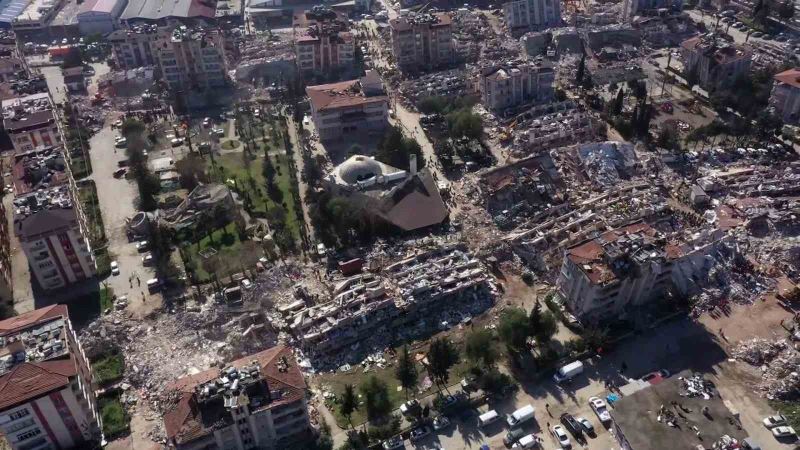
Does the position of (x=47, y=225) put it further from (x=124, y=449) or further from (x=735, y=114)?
(x=735, y=114)

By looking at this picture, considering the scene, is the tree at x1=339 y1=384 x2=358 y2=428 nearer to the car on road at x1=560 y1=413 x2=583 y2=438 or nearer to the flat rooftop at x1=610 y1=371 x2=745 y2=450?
the car on road at x1=560 y1=413 x2=583 y2=438

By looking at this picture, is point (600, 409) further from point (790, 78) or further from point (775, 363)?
point (790, 78)

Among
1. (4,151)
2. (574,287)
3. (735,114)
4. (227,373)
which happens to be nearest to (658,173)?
(735,114)

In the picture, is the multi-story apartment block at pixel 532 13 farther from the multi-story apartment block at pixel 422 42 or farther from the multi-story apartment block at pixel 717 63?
the multi-story apartment block at pixel 717 63

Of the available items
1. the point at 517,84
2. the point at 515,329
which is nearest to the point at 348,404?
the point at 515,329

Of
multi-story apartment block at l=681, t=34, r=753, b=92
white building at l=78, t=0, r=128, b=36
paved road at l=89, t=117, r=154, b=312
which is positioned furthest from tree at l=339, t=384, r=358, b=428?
white building at l=78, t=0, r=128, b=36

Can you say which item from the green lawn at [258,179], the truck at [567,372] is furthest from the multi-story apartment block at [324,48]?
the truck at [567,372]

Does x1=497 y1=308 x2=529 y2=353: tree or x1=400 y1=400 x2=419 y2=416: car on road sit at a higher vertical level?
x1=497 y1=308 x2=529 y2=353: tree
